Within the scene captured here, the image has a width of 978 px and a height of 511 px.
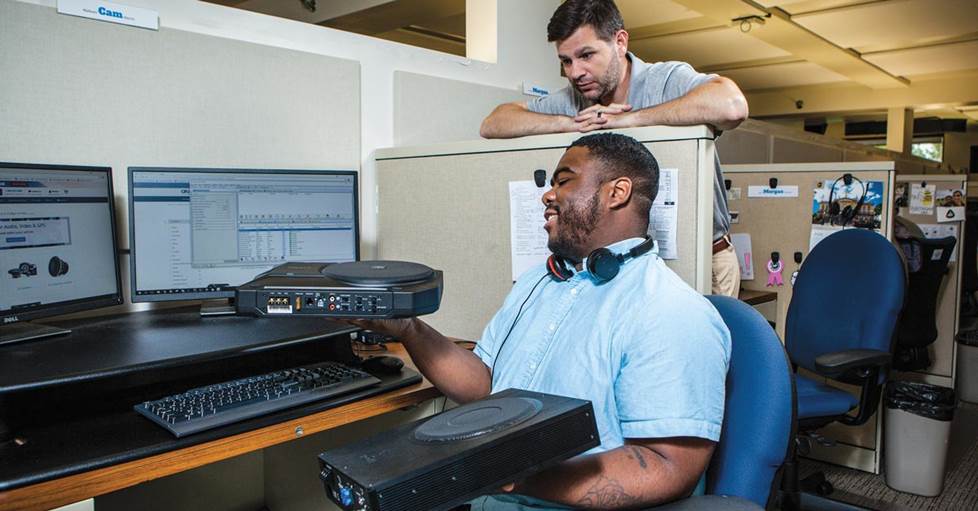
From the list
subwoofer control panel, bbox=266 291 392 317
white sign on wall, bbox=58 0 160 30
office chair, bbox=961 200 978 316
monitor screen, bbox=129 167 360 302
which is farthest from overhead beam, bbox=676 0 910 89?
subwoofer control panel, bbox=266 291 392 317

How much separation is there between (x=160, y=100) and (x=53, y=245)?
0.44 metres

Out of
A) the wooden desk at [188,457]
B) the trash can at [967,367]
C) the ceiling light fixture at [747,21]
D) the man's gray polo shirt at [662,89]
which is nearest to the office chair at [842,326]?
the man's gray polo shirt at [662,89]

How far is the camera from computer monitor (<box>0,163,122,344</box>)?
1.22m

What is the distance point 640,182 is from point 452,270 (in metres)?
0.69

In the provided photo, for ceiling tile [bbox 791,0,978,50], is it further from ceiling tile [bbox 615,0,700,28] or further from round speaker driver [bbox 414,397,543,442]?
round speaker driver [bbox 414,397,543,442]

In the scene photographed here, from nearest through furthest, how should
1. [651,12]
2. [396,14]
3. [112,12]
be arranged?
1. [112,12]
2. [396,14]
3. [651,12]

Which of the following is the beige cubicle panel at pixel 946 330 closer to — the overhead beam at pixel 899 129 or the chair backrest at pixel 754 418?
the chair backrest at pixel 754 418

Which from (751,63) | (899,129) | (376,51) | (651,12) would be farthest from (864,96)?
(376,51)

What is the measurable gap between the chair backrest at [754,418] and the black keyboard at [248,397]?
617 mm

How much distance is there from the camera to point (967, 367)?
3.69 m

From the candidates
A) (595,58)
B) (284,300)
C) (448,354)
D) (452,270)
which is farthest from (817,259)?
(284,300)

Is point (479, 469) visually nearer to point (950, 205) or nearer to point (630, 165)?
point (630, 165)

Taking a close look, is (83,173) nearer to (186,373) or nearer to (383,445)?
(186,373)

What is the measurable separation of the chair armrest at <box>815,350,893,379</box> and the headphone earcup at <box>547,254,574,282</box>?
1160 millimetres
